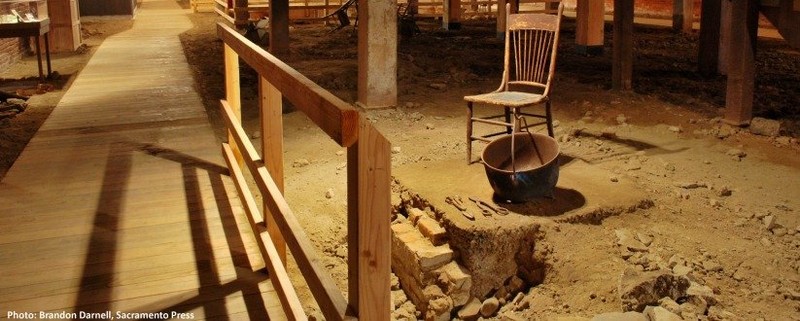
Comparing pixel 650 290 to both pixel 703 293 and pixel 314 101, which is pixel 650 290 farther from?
pixel 314 101

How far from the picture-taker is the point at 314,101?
2248 millimetres

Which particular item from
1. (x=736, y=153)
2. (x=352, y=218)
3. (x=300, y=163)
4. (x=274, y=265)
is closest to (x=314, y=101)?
(x=352, y=218)

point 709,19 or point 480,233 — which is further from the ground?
point 709,19

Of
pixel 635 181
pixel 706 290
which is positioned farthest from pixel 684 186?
pixel 706 290

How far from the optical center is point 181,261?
11.5 feet

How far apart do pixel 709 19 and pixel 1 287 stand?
8372mm

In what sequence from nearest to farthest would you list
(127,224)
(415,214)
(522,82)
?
(127,224), (415,214), (522,82)

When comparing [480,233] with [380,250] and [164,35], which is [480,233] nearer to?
[380,250]

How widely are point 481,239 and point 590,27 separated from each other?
8.17 meters

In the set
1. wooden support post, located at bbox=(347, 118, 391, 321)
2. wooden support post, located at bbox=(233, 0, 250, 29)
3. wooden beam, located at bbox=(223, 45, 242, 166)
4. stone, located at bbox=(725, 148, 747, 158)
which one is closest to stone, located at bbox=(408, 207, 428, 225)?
wooden beam, located at bbox=(223, 45, 242, 166)

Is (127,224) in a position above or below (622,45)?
below

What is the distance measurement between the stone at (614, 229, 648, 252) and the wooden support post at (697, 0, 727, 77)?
18.7 feet

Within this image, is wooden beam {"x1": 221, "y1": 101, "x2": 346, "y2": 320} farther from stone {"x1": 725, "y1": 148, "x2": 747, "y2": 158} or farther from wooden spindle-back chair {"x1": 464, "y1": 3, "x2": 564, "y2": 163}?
stone {"x1": 725, "y1": 148, "x2": 747, "y2": 158}

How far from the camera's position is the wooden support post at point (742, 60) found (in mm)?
6824
